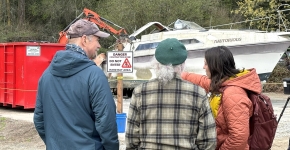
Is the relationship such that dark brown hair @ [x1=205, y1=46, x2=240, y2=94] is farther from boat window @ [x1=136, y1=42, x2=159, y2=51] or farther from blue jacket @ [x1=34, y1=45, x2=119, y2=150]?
boat window @ [x1=136, y1=42, x2=159, y2=51]

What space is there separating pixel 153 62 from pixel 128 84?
15209mm

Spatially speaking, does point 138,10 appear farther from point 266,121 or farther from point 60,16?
point 266,121

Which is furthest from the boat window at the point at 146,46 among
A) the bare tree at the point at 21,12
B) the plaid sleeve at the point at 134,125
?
the bare tree at the point at 21,12

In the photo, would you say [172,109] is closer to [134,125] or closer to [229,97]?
[134,125]

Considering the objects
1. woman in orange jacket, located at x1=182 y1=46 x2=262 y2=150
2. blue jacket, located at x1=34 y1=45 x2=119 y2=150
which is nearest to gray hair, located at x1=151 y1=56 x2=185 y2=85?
blue jacket, located at x1=34 y1=45 x2=119 y2=150

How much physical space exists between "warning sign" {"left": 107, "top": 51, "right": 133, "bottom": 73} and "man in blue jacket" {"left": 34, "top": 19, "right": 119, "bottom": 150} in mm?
4390

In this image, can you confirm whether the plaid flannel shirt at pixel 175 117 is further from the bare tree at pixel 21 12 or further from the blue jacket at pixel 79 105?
the bare tree at pixel 21 12

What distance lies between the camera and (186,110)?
2.88m

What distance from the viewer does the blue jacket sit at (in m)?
3.00

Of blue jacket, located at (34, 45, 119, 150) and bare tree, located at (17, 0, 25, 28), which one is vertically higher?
bare tree, located at (17, 0, 25, 28)

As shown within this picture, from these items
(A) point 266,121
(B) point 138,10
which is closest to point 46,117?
(A) point 266,121

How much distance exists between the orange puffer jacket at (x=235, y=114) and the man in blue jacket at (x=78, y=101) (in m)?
0.80

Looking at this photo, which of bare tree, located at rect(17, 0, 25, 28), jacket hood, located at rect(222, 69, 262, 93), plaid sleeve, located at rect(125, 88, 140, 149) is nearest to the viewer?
plaid sleeve, located at rect(125, 88, 140, 149)

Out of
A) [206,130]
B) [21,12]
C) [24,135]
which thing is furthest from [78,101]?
[21,12]
